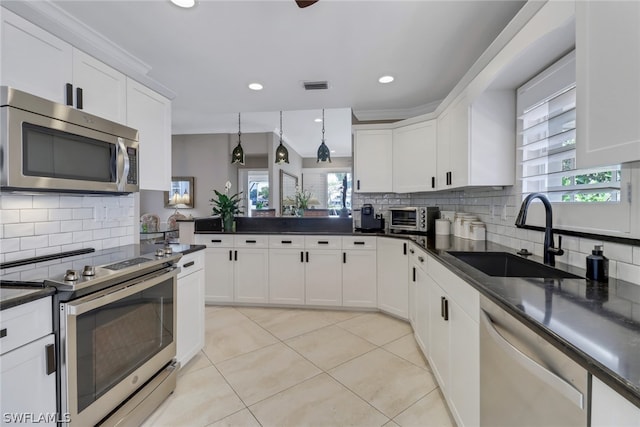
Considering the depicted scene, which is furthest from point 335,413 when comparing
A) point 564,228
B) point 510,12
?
point 510,12

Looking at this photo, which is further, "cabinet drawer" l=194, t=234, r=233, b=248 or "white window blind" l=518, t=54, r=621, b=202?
"cabinet drawer" l=194, t=234, r=233, b=248

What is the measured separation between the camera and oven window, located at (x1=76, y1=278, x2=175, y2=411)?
52.0 inches

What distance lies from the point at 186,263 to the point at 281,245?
1.42 metres

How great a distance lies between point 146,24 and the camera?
206 cm

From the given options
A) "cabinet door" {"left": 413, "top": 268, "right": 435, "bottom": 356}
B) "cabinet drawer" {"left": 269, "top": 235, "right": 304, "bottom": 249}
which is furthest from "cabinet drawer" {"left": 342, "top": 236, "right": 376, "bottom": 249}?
"cabinet door" {"left": 413, "top": 268, "right": 435, "bottom": 356}

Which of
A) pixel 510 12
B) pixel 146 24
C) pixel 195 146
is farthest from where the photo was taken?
pixel 195 146

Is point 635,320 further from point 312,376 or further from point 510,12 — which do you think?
point 510,12

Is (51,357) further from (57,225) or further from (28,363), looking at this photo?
(57,225)

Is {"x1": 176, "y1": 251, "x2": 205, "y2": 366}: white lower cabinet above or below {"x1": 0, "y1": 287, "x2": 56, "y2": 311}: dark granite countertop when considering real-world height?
below

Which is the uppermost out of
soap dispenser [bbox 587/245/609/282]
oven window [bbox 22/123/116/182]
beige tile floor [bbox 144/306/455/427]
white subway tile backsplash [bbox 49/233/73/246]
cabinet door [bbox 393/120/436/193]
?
cabinet door [bbox 393/120/436/193]

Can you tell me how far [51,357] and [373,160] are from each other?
3.30 meters

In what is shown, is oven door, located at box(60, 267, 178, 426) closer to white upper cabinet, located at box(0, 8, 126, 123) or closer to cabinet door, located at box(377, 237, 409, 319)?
white upper cabinet, located at box(0, 8, 126, 123)

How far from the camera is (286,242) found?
346 centimetres

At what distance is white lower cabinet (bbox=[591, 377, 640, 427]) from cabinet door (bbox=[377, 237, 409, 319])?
2.33 meters
